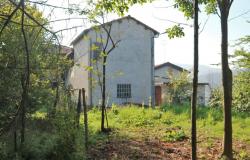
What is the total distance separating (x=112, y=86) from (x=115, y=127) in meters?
16.4

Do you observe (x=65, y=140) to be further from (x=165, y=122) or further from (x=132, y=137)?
(x=165, y=122)

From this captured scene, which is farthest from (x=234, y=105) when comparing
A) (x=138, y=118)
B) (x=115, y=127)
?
(x=115, y=127)

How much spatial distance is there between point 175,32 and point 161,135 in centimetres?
433

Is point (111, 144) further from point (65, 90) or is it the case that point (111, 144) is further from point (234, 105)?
point (234, 105)

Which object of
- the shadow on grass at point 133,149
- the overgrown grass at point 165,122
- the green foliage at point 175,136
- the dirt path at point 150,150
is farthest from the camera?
the overgrown grass at point 165,122

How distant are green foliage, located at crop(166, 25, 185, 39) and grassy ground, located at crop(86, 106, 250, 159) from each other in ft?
9.32

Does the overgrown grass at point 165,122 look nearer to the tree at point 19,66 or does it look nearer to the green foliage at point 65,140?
the tree at point 19,66

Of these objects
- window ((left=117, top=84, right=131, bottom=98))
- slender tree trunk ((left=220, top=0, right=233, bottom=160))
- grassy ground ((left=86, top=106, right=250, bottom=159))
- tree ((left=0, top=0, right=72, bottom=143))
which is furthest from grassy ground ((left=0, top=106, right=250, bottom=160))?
window ((left=117, top=84, right=131, bottom=98))

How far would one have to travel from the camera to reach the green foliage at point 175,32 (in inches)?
356

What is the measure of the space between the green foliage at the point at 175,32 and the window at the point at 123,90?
21.4m

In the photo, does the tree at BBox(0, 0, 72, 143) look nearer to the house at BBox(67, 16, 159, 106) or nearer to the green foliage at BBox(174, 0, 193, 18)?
the green foliage at BBox(174, 0, 193, 18)

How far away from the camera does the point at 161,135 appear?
12.4 metres

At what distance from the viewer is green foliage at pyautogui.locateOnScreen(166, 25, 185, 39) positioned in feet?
29.7

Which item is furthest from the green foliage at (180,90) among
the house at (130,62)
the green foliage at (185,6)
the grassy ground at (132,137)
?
the green foliage at (185,6)
